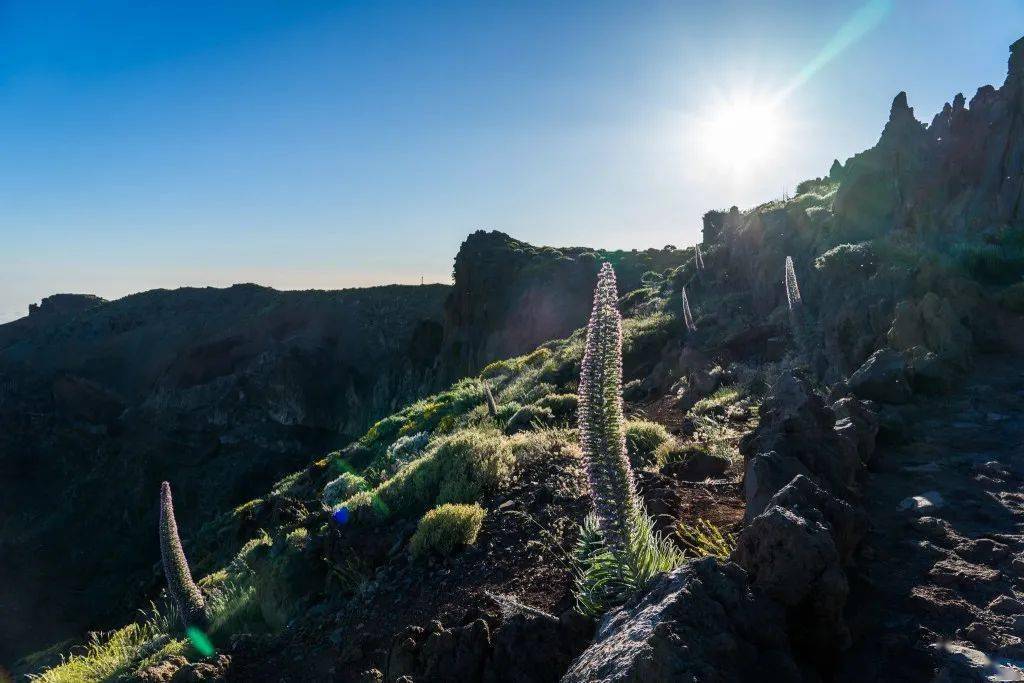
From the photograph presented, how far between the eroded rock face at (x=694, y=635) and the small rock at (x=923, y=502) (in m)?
2.57

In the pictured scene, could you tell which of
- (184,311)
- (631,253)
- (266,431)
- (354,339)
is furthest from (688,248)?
(184,311)

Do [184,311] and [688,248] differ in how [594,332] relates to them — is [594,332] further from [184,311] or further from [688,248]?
[184,311]

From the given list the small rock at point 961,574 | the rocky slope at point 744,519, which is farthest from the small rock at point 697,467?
the small rock at point 961,574

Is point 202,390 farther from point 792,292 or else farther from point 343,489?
point 792,292

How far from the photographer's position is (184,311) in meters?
74.6

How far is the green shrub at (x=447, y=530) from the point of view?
585 cm

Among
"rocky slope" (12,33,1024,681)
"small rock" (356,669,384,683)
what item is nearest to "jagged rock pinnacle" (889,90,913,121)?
"rocky slope" (12,33,1024,681)

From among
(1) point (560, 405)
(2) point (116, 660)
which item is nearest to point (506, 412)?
(1) point (560, 405)

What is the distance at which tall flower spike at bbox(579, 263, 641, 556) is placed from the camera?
3.22 metres

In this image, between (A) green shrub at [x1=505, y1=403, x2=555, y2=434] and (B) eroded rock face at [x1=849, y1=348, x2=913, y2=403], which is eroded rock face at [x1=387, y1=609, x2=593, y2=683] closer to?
(B) eroded rock face at [x1=849, y1=348, x2=913, y2=403]

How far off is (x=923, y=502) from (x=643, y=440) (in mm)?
3394

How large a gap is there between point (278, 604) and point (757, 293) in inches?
576

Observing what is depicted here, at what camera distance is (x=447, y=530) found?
5.96 metres

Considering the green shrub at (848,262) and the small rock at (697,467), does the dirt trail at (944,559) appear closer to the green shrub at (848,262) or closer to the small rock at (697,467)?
the small rock at (697,467)
